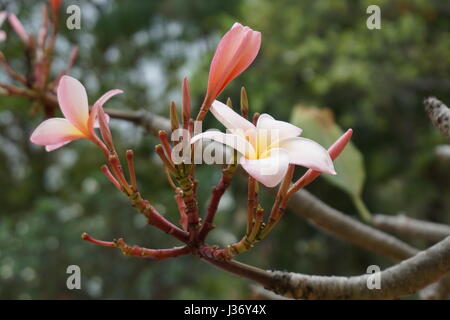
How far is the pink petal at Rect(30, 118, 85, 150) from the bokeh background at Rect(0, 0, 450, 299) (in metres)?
1.09

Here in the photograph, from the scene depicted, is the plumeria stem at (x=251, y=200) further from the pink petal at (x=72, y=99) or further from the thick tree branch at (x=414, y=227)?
the thick tree branch at (x=414, y=227)

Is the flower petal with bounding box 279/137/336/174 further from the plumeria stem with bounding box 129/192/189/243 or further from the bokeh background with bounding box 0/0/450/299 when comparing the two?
the bokeh background with bounding box 0/0/450/299

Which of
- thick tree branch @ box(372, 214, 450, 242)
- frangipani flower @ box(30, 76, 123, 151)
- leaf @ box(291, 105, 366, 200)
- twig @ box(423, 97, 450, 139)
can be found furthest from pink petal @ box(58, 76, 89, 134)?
thick tree branch @ box(372, 214, 450, 242)

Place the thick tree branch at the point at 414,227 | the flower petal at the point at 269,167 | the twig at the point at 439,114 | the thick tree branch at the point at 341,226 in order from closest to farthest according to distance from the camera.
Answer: the flower petal at the point at 269,167
the twig at the point at 439,114
the thick tree branch at the point at 341,226
the thick tree branch at the point at 414,227

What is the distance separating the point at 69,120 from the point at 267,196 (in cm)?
124

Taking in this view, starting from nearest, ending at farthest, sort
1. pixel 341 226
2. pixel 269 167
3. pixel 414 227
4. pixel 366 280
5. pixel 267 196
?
pixel 269 167, pixel 366 280, pixel 341 226, pixel 414 227, pixel 267 196

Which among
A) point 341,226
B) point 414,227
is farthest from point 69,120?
point 414,227

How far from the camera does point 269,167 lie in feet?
0.78

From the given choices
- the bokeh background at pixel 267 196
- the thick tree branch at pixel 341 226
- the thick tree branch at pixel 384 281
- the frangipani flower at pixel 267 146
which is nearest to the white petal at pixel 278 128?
the frangipani flower at pixel 267 146

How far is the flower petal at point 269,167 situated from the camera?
0.77ft

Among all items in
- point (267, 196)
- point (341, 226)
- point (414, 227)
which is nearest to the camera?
point (341, 226)

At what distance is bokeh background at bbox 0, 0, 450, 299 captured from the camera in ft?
5.95

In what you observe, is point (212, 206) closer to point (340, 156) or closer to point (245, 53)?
point (245, 53)

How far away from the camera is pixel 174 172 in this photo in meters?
0.29
